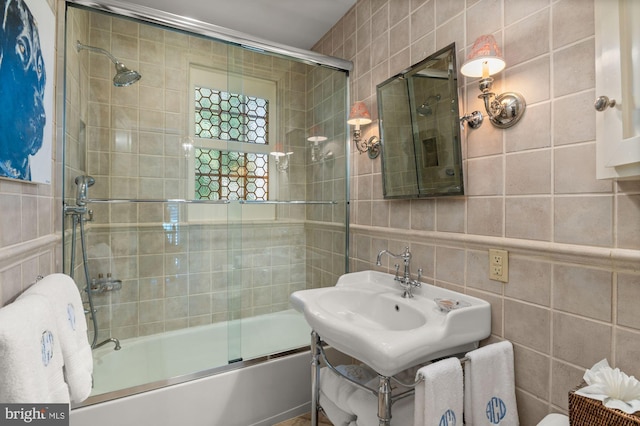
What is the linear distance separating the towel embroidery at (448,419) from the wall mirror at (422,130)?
2.69ft

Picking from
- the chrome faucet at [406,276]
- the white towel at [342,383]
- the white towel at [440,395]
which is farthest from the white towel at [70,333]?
the chrome faucet at [406,276]

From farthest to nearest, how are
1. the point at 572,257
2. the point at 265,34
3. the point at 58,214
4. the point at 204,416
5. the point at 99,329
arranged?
the point at 265,34 < the point at 99,329 < the point at 204,416 < the point at 58,214 < the point at 572,257

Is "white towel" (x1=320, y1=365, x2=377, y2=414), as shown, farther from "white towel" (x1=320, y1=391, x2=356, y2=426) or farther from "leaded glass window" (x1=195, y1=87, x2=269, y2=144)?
"leaded glass window" (x1=195, y1=87, x2=269, y2=144)

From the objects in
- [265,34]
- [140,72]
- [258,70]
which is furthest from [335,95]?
[140,72]

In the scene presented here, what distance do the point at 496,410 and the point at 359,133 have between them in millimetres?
1498

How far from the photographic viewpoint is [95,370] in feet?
5.33

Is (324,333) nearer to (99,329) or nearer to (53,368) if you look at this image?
(53,368)

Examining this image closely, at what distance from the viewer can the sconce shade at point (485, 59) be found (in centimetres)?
107

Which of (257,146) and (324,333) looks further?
(257,146)

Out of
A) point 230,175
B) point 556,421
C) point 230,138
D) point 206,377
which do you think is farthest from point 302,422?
point 230,138

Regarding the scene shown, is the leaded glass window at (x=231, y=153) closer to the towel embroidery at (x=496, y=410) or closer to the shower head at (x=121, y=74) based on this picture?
the shower head at (x=121, y=74)

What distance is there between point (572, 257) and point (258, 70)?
1895 millimetres

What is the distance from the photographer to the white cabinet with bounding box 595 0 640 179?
0.75m

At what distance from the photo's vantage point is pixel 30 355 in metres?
0.69
